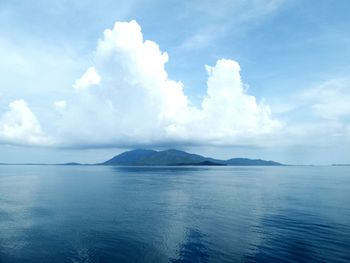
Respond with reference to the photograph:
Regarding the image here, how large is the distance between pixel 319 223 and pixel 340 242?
512 inches

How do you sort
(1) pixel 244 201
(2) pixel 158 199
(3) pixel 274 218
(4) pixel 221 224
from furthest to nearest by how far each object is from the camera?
(2) pixel 158 199 → (1) pixel 244 201 → (3) pixel 274 218 → (4) pixel 221 224

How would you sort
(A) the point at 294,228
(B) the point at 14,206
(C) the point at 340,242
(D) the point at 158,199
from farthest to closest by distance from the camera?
(D) the point at 158,199
(B) the point at 14,206
(A) the point at 294,228
(C) the point at 340,242

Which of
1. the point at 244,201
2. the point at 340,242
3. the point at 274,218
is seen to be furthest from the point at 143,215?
the point at 340,242

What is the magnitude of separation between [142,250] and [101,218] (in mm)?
25145

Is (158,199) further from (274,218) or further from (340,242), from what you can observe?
(340,242)

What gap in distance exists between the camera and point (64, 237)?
51.3m

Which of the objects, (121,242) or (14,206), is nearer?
(121,242)

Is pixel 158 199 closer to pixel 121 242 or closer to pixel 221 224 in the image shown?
pixel 221 224

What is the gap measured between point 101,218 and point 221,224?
89.4 ft

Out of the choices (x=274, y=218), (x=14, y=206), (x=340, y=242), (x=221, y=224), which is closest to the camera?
(x=340, y=242)

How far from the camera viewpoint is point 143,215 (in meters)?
70.6

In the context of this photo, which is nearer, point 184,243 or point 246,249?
point 246,249

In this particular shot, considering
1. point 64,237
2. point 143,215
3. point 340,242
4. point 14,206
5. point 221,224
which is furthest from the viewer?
point 14,206

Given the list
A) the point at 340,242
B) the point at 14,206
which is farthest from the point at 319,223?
the point at 14,206
